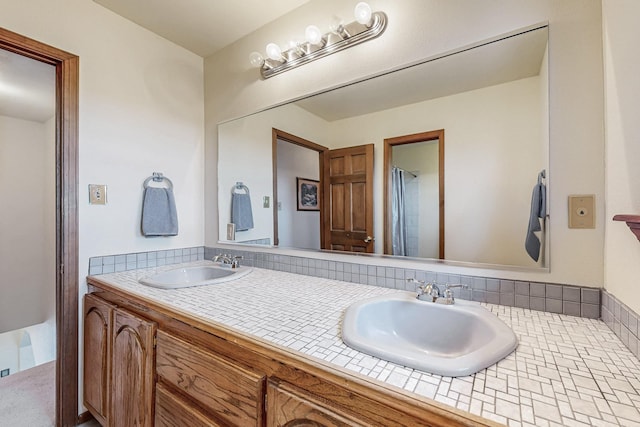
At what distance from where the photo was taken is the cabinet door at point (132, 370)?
1.05 meters

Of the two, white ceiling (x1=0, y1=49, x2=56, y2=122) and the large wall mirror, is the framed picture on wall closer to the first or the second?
the large wall mirror

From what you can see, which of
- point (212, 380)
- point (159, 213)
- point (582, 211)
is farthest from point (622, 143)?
point (159, 213)

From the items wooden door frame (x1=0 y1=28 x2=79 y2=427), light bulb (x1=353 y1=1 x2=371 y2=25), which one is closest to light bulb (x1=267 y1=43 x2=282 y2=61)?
light bulb (x1=353 y1=1 x2=371 y2=25)

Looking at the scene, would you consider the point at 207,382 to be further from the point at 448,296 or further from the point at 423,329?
the point at 448,296

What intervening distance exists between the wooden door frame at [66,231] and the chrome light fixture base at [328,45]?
1.02 meters

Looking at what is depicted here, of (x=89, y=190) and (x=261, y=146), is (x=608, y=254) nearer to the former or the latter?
(x=261, y=146)

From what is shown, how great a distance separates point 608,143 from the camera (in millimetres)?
816

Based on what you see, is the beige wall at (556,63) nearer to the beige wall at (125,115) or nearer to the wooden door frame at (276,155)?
the wooden door frame at (276,155)

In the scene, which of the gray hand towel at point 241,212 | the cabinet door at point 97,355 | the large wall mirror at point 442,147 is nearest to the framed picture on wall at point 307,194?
the large wall mirror at point 442,147

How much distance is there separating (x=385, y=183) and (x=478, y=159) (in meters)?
0.40

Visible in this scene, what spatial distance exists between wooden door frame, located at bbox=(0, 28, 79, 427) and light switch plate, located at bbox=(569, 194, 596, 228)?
2.18m

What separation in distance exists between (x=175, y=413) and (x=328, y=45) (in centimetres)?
168

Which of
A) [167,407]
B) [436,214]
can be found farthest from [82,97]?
[436,214]

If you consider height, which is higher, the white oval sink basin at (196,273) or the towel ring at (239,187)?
the towel ring at (239,187)
